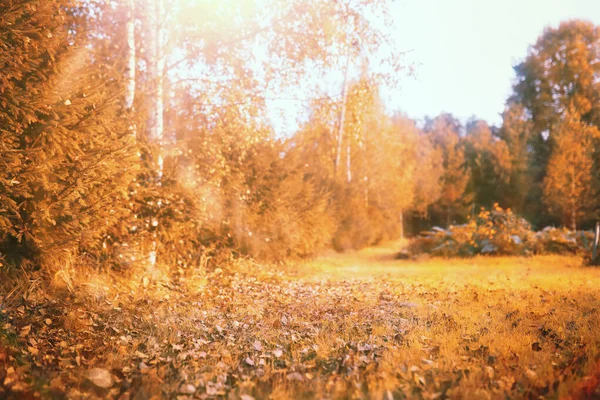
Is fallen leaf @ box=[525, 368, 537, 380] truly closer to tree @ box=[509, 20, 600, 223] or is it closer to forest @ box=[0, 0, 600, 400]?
forest @ box=[0, 0, 600, 400]

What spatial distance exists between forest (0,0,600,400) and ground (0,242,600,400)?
26mm

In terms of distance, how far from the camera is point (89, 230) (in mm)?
5398

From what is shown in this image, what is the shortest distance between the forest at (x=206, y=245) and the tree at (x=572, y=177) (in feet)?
36.7

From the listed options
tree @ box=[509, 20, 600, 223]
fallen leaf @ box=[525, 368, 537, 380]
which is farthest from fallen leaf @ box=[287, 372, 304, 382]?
tree @ box=[509, 20, 600, 223]

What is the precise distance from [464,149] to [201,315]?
32606 mm

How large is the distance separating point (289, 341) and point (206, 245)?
5471 mm

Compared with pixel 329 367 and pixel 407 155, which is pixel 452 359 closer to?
pixel 329 367

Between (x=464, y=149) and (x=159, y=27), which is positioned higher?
(x=464, y=149)

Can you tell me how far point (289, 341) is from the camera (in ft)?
14.0

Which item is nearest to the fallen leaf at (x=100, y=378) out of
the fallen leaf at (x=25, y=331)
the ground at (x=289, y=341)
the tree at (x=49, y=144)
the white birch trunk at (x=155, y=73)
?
the ground at (x=289, y=341)

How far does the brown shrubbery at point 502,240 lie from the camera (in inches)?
521

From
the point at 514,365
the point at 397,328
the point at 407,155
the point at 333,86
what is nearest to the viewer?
the point at 514,365

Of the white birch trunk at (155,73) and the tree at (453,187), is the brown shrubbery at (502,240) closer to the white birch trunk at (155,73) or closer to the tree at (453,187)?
the white birch trunk at (155,73)

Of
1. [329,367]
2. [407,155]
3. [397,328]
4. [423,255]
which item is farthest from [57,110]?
[407,155]
